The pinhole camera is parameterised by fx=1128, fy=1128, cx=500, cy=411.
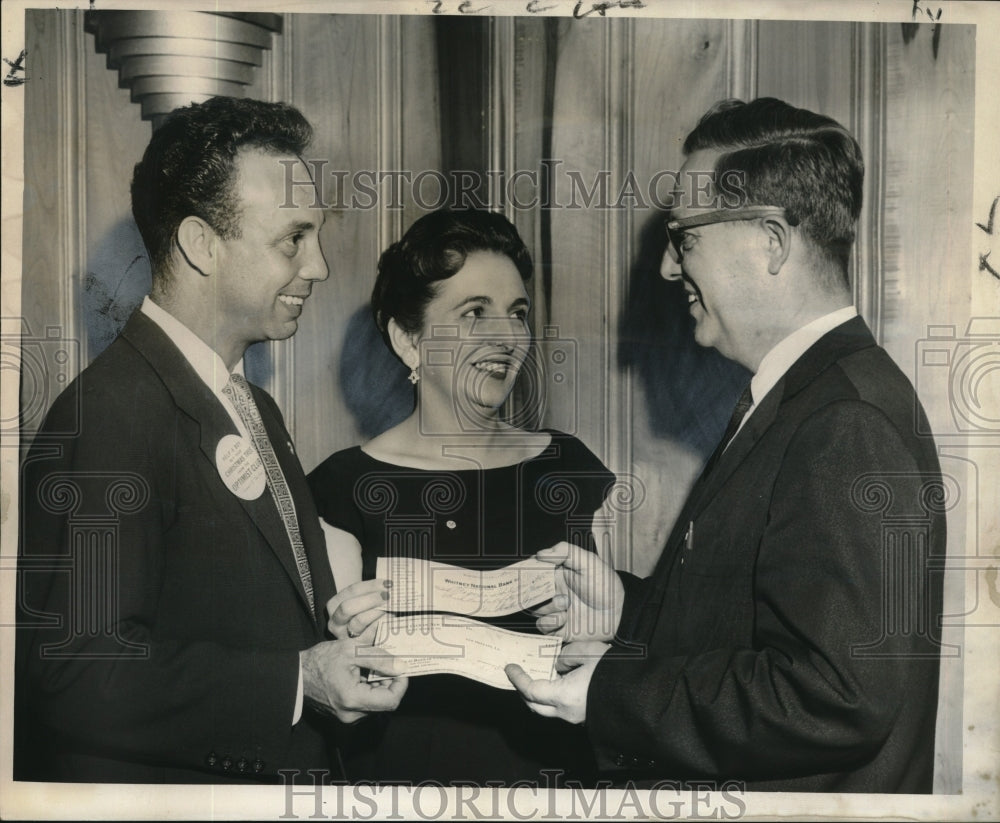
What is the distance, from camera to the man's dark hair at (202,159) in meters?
3.24

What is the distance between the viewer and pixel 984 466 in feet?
10.9

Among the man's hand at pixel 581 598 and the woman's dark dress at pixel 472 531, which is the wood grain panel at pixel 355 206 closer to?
the woman's dark dress at pixel 472 531

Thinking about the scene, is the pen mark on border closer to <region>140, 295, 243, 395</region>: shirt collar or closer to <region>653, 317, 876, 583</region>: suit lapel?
<region>140, 295, 243, 395</region>: shirt collar

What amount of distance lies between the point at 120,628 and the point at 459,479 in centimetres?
107

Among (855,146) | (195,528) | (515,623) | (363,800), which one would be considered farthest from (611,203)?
(363,800)

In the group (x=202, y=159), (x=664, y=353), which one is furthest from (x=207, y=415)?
(x=664, y=353)

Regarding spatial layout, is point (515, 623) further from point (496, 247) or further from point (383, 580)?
point (496, 247)

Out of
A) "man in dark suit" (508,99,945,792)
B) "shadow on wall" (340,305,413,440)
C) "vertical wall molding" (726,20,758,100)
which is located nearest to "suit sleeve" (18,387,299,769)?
"shadow on wall" (340,305,413,440)

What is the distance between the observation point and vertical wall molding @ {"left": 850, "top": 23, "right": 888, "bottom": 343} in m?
3.26

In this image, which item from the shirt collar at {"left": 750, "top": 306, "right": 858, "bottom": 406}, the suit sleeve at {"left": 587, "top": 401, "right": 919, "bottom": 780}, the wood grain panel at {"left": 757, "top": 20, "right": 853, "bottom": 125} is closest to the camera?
the suit sleeve at {"left": 587, "top": 401, "right": 919, "bottom": 780}

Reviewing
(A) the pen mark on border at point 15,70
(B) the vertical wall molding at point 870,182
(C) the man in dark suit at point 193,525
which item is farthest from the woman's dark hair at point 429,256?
(A) the pen mark on border at point 15,70

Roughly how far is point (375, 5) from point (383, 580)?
1.69 metres

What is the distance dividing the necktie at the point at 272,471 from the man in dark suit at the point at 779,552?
2.32ft

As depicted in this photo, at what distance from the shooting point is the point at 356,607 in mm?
3232
